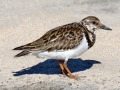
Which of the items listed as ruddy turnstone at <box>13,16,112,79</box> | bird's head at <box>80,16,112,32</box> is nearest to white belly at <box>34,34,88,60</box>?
ruddy turnstone at <box>13,16,112,79</box>

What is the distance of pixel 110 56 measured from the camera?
11.3 metres

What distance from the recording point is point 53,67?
35.5ft

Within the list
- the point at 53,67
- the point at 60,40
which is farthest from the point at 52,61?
the point at 60,40

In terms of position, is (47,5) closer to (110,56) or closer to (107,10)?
(107,10)

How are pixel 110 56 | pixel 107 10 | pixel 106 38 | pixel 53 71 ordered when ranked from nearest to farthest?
pixel 53 71
pixel 110 56
pixel 106 38
pixel 107 10

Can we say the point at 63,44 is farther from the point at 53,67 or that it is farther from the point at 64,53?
the point at 53,67

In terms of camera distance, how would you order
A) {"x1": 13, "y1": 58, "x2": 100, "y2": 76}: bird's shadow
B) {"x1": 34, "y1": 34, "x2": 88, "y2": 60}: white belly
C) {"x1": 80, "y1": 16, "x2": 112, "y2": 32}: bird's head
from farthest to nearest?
{"x1": 13, "y1": 58, "x2": 100, "y2": 76}: bird's shadow < {"x1": 80, "y1": 16, "x2": 112, "y2": 32}: bird's head < {"x1": 34, "y1": 34, "x2": 88, "y2": 60}: white belly

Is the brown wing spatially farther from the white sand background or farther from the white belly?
the white sand background

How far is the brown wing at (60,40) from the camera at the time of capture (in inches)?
385

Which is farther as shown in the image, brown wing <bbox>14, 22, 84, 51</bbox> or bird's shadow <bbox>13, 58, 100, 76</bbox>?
bird's shadow <bbox>13, 58, 100, 76</bbox>

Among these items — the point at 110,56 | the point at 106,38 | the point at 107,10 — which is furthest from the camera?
the point at 107,10

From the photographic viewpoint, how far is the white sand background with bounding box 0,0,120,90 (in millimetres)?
9806

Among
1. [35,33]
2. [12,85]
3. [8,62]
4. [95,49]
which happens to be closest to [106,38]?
[95,49]

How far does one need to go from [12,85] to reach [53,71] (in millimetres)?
1157
